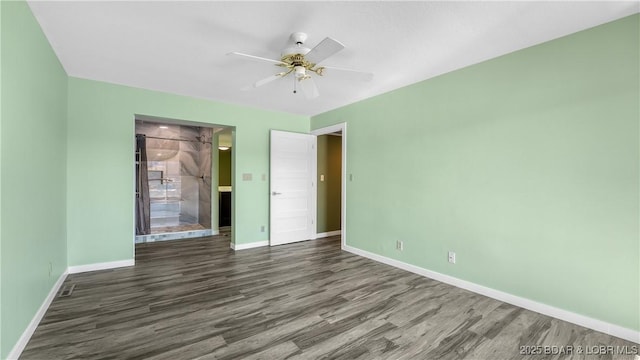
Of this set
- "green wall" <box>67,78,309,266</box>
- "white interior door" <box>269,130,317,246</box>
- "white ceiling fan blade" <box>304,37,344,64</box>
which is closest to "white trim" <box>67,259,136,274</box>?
"green wall" <box>67,78,309,266</box>

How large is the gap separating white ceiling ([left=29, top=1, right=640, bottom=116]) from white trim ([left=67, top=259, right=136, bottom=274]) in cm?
242

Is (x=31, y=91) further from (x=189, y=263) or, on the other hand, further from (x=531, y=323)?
(x=531, y=323)

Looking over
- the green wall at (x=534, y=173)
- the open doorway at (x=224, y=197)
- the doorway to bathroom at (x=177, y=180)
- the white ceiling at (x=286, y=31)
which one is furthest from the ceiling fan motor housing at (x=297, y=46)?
the open doorway at (x=224, y=197)

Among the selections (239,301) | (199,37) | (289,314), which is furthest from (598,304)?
(199,37)

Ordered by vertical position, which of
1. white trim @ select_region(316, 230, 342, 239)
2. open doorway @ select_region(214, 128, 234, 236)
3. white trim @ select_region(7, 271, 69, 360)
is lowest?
white trim @ select_region(316, 230, 342, 239)

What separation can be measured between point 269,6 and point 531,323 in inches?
131

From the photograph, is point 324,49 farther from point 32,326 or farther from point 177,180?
point 177,180

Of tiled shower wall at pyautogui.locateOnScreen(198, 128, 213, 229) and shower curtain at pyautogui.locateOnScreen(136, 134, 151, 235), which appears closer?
shower curtain at pyautogui.locateOnScreen(136, 134, 151, 235)

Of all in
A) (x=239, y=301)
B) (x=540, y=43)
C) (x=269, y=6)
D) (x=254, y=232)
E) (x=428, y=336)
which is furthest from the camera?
(x=254, y=232)

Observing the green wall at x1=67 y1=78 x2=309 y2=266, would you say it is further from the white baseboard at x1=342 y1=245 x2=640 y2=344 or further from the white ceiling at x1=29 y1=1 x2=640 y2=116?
the white baseboard at x1=342 y1=245 x2=640 y2=344

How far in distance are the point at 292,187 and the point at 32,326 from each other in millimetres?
3671

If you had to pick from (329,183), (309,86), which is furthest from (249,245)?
(309,86)

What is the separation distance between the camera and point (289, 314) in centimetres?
250

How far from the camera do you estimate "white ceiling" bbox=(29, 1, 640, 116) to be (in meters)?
2.02
